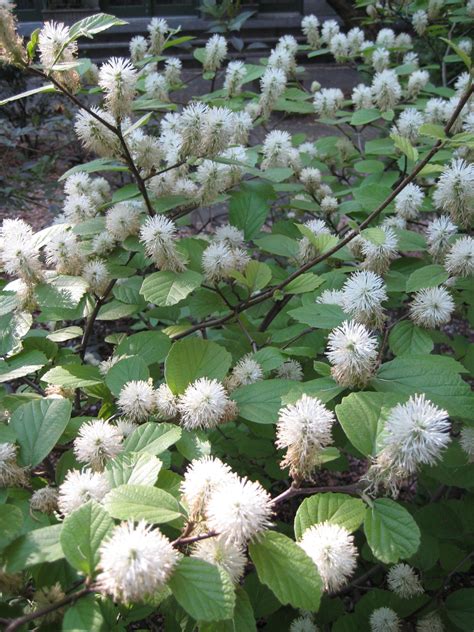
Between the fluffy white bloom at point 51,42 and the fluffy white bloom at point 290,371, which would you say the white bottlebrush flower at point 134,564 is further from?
the fluffy white bloom at point 51,42

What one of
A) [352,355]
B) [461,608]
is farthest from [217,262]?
[461,608]

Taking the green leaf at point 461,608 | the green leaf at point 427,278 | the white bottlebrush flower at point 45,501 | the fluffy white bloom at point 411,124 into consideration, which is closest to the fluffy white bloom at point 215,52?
the fluffy white bloom at point 411,124

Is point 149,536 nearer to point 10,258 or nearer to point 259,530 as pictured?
point 259,530

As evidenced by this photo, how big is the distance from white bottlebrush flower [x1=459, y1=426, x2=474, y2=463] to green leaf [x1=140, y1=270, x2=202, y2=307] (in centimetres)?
73

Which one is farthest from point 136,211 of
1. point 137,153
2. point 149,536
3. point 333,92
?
point 333,92

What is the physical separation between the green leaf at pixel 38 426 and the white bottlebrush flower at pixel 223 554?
0.35 m

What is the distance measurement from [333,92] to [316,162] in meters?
0.41

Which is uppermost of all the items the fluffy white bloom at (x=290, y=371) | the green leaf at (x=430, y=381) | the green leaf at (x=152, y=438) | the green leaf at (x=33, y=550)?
the green leaf at (x=33, y=550)

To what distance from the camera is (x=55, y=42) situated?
1.29m

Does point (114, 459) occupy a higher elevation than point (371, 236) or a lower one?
lower

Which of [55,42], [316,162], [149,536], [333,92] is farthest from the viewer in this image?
[333,92]

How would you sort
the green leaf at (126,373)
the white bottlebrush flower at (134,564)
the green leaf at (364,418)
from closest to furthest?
the white bottlebrush flower at (134,564) → the green leaf at (364,418) → the green leaf at (126,373)

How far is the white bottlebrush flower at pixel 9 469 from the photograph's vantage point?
3.05ft

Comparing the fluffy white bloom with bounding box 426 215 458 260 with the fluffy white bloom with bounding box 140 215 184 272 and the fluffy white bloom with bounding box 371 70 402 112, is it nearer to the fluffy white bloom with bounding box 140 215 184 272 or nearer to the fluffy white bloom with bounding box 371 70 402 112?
the fluffy white bloom with bounding box 140 215 184 272
